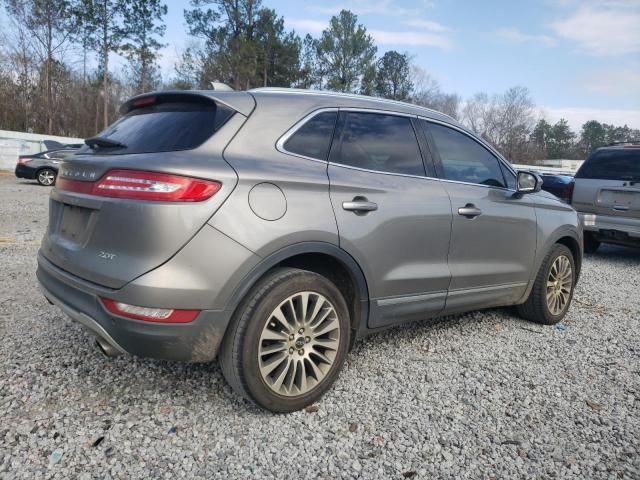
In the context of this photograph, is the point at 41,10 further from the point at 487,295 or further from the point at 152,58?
the point at 487,295

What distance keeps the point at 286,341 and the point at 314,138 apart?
3.84 ft

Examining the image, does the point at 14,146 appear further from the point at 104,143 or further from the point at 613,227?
the point at 613,227

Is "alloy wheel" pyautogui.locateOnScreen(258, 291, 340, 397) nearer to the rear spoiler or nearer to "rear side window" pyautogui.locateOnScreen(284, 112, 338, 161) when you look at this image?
"rear side window" pyautogui.locateOnScreen(284, 112, 338, 161)

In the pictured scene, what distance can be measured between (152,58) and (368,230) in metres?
35.7

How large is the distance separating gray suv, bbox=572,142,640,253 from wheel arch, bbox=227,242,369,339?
218 inches

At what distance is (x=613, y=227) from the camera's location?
7.36 meters

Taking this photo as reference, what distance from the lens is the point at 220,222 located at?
228 cm

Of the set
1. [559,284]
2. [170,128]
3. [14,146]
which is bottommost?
[559,284]

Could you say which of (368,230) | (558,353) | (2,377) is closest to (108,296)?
(2,377)

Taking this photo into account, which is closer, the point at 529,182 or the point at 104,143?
the point at 104,143

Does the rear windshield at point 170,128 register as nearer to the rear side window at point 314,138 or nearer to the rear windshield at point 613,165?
the rear side window at point 314,138

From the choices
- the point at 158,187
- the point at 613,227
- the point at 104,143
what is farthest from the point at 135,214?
the point at 613,227

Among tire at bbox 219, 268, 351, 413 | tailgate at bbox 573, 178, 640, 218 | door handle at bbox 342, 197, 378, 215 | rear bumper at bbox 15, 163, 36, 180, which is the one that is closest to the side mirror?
door handle at bbox 342, 197, 378, 215

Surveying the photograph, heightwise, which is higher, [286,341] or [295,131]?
→ [295,131]
